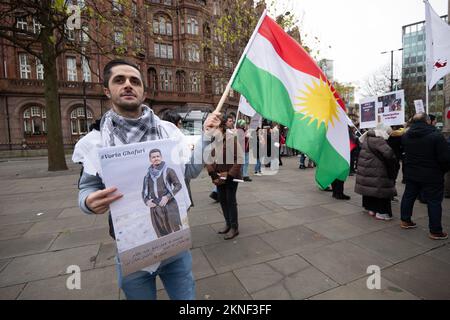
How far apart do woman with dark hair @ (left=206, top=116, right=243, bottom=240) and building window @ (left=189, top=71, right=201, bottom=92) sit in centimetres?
3613

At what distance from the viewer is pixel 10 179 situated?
34.1 feet

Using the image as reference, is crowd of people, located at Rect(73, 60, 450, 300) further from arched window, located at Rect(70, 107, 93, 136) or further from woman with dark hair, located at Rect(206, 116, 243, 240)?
arched window, located at Rect(70, 107, 93, 136)

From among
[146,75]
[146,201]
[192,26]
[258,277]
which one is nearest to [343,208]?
[258,277]

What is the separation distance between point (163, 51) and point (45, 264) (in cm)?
3798

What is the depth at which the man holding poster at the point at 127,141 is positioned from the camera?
1589 millimetres

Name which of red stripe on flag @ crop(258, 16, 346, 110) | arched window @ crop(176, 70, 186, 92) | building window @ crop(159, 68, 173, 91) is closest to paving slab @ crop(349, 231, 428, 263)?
red stripe on flag @ crop(258, 16, 346, 110)

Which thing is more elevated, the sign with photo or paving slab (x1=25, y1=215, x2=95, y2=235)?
the sign with photo

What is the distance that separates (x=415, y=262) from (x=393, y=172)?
1.95 m

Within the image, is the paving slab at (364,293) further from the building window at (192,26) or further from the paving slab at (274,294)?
the building window at (192,26)

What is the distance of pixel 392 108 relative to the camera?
26.3 feet

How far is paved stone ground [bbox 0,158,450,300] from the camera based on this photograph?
2740 mm

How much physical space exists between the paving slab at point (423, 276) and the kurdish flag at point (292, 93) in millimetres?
1302

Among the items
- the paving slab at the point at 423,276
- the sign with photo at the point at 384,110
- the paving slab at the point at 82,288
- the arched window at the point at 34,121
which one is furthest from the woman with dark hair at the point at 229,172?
the arched window at the point at 34,121

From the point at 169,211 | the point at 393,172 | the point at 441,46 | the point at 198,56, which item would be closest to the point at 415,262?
the point at 393,172
